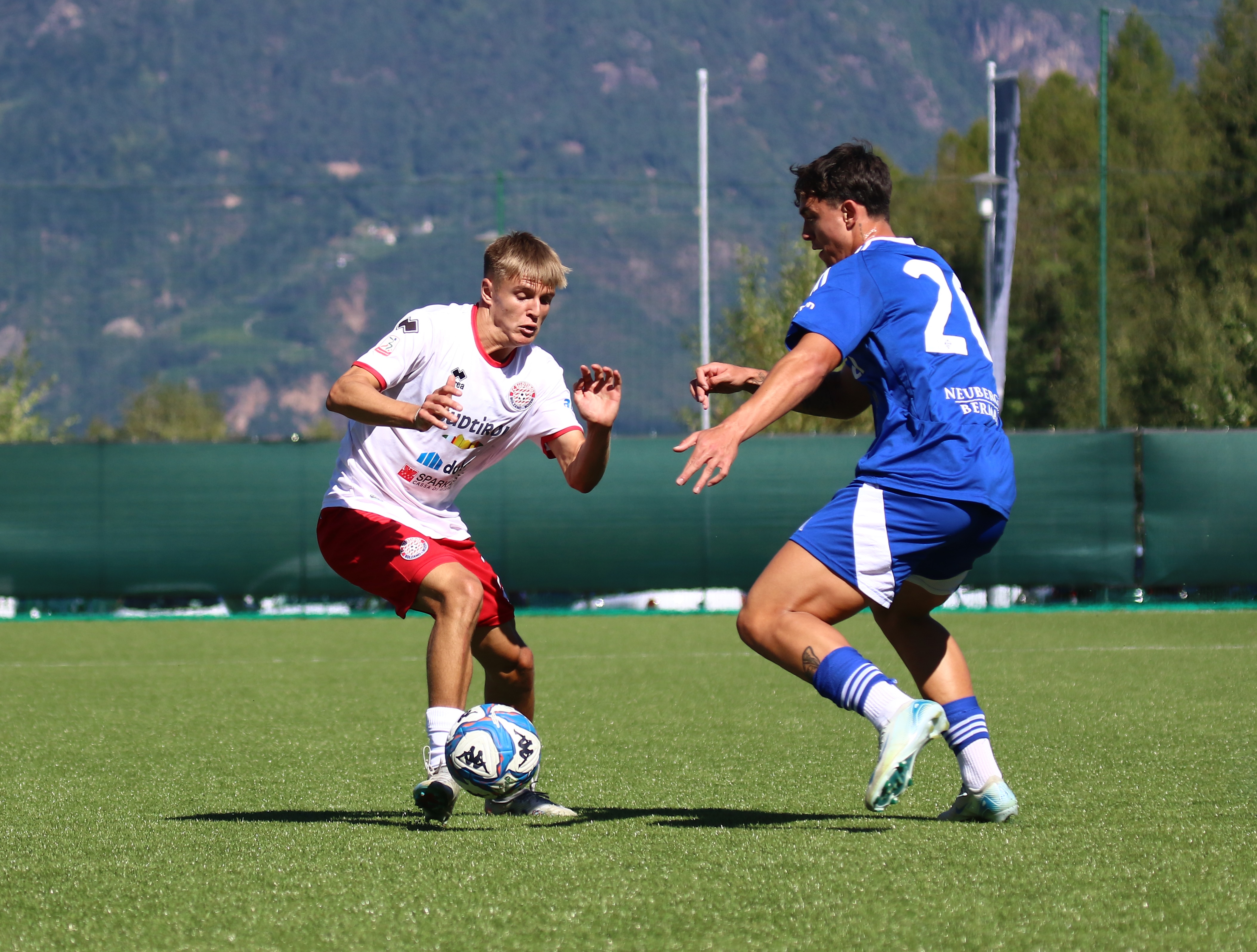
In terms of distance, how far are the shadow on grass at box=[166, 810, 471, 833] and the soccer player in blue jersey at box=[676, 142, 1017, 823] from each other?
3.83 feet

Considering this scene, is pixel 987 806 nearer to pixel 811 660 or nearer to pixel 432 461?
pixel 811 660

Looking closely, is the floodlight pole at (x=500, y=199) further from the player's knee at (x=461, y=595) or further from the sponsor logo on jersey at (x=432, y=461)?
the player's knee at (x=461, y=595)

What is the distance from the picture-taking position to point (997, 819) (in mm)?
4316

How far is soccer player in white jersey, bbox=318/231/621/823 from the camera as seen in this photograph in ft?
15.7

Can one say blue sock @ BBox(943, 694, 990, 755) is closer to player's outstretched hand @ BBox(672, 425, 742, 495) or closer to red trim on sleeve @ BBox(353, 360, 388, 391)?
player's outstretched hand @ BBox(672, 425, 742, 495)

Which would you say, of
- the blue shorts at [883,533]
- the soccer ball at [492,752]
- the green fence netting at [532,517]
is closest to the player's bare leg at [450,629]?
the soccer ball at [492,752]

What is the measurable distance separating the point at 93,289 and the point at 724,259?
51925 mm

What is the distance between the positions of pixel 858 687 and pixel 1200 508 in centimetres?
1078

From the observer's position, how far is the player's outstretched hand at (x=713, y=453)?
370cm

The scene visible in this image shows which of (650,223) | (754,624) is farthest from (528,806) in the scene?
(650,223)

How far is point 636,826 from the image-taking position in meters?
4.39

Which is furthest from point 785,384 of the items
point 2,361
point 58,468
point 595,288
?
point 595,288

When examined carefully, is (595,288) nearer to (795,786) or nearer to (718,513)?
(718,513)

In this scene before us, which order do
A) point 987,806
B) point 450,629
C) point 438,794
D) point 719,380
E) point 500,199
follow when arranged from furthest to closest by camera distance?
point 500,199 < point 450,629 < point 719,380 < point 438,794 < point 987,806
